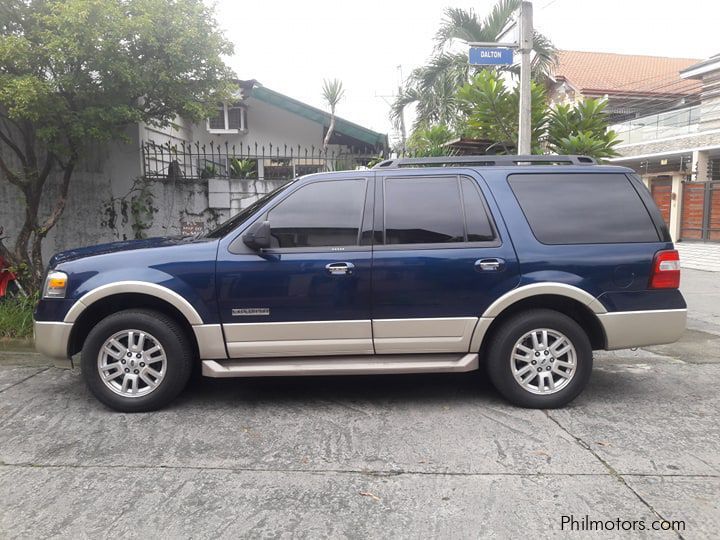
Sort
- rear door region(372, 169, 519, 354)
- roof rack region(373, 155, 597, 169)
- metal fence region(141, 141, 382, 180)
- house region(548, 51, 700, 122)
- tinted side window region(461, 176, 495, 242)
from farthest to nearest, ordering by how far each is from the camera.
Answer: house region(548, 51, 700, 122)
metal fence region(141, 141, 382, 180)
roof rack region(373, 155, 597, 169)
tinted side window region(461, 176, 495, 242)
rear door region(372, 169, 519, 354)

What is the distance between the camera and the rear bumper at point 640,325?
14.1 feet

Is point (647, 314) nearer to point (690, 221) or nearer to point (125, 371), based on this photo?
point (125, 371)

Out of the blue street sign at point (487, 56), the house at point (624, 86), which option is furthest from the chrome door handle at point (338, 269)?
the house at point (624, 86)

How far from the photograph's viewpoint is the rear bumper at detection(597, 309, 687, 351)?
4297 millimetres

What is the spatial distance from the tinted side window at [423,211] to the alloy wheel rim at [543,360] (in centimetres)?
97

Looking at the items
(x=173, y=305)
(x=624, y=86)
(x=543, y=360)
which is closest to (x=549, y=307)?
(x=543, y=360)

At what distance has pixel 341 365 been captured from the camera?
4.24m

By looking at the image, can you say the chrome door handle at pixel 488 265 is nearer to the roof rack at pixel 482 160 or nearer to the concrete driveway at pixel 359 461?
the roof rack at pixel 482 160

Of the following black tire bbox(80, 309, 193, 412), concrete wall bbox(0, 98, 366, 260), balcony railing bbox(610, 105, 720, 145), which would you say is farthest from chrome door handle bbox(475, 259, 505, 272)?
balcony railing bbox(610, 105, 720, 145)

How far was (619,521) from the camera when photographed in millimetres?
2840

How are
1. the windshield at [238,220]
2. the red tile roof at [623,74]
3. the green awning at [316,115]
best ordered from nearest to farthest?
the windshield at [238,220] → the green awning at [316,115] → the red tile roof at [623,74]

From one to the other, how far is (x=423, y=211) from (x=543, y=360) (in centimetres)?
150

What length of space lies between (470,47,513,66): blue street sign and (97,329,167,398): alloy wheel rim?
5.59 meters

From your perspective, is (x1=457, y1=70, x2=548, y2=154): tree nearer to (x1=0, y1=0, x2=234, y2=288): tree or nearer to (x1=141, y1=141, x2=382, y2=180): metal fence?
(x1=141, y1=141, x2=382, y2=180): metal fence
